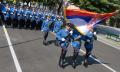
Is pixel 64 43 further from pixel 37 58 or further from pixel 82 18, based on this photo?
pixel 82 18

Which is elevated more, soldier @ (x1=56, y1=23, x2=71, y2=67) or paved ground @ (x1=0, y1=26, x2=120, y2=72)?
soldier @ (x1=56, y1=23, x2=71, y2=67)

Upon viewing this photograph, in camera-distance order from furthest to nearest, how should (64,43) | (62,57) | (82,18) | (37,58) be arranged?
(82,18), (37,58), (62,57), (64,43)

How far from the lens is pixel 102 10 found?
45719mm

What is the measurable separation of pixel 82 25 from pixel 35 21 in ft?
44.2

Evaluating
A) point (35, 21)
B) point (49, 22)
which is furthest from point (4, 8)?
point (49, 22)

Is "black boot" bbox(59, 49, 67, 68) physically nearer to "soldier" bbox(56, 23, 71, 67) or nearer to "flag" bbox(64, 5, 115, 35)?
"soldier" bbox(56, 23, 71, 67)

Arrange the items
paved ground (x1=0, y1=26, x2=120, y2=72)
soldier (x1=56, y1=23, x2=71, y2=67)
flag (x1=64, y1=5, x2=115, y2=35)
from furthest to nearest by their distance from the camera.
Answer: flag (x1=64, y1=5, x2=115, y2=35) → soldier (x1=56, y1=23, x2=71, y2=67) → paved ground (x1=0, y1=26, x2=120, y2=72)

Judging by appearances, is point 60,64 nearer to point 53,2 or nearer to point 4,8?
point 4,8

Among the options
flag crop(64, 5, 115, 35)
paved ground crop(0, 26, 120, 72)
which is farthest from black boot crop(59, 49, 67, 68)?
flag crop(64, 5, 115, 35)

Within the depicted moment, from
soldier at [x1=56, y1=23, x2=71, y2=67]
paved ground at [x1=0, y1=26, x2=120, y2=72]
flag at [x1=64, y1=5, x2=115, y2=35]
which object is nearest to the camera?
paved ground at [x1=0, y1=26, x2=120, y2=72]

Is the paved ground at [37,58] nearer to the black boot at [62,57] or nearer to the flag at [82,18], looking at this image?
the black boot at [62,57]

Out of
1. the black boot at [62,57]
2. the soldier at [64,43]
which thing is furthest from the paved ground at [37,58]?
the soldier at [64,43]

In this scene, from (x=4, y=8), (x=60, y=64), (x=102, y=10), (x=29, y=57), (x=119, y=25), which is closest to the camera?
(x=60, y=64)

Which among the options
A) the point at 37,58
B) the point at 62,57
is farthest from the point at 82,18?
the point at 37,58
